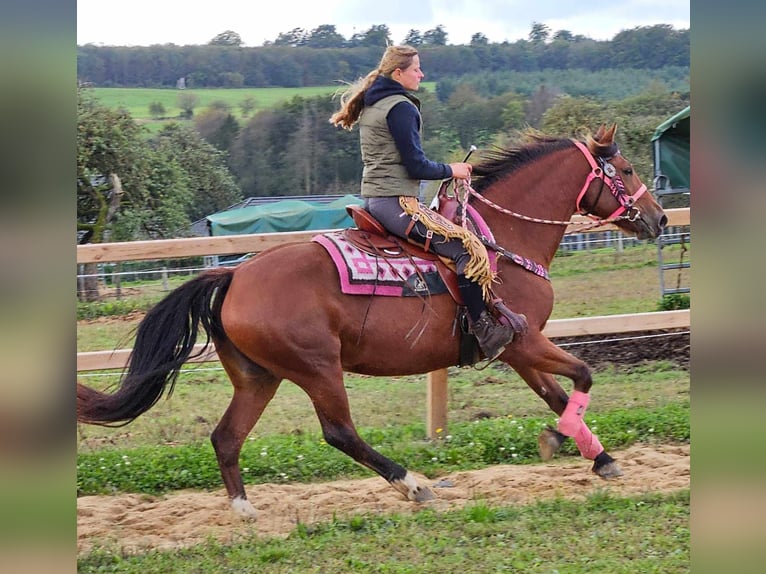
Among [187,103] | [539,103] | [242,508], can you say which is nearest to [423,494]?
[242,508]

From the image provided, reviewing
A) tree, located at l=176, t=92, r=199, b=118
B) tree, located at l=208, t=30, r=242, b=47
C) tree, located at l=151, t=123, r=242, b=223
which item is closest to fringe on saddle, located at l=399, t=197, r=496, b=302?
tree, located at l=151, t=123, r=242, b=223

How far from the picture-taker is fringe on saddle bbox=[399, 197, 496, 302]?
536 cm

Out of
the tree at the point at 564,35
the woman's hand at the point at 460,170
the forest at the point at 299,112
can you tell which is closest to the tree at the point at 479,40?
the forest at the point at 299,112

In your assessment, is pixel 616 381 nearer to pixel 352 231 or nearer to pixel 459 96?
pixel 352 231

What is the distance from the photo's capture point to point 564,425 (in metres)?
5.70

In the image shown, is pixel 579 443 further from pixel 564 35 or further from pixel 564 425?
pixel 564 35

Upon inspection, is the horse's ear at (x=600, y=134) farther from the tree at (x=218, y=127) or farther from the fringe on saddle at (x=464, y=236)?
the tree at (x=218, y=127)

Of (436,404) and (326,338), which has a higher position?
(326,338)

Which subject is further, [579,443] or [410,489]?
[579,443]

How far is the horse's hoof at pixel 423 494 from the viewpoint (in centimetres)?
533

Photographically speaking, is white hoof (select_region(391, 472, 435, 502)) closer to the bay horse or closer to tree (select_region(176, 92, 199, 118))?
the bay horse

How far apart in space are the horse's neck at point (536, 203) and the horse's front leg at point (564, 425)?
0.71m

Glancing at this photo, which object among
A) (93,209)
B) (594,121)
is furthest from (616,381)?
(93,209)

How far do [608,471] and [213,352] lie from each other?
9.12 feet
